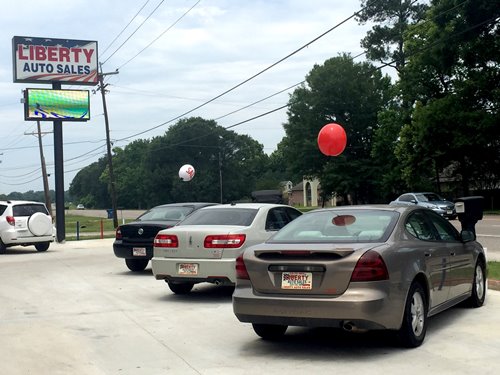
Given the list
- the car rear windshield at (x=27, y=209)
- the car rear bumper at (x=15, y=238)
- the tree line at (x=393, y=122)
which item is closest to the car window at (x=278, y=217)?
the tree line at (x=393, y=122)

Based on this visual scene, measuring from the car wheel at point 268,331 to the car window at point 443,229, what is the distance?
7.55ft

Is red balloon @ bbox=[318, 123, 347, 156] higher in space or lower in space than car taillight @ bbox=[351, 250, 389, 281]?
higher

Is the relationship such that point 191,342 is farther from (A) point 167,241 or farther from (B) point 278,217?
(B) point 278,217

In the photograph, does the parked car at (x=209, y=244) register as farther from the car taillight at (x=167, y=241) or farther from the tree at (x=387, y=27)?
the tree at (x=387, y=27)

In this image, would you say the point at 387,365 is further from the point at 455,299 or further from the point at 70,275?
the point at 70,275

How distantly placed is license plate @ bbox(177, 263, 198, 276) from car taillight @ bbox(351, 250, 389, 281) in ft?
14.2

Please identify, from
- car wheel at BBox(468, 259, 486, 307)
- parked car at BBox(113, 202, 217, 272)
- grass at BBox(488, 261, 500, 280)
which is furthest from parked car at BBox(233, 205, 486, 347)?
parked car at BBox(113, 202, 217, 272)

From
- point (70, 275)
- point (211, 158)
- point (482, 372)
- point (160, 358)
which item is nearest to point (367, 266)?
point (482, 372)

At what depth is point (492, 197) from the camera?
1909 inches

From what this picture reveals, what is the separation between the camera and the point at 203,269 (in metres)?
10.1

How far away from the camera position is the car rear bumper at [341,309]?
20.2 ft

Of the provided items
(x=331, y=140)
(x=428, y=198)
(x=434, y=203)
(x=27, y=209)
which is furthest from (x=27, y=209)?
(x=428, y=198)

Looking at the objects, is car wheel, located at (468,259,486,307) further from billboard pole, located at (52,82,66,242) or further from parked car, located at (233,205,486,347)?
billboard pole, located at (52,82,66,242)

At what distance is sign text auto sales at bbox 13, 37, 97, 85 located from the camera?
30703 millimetres
